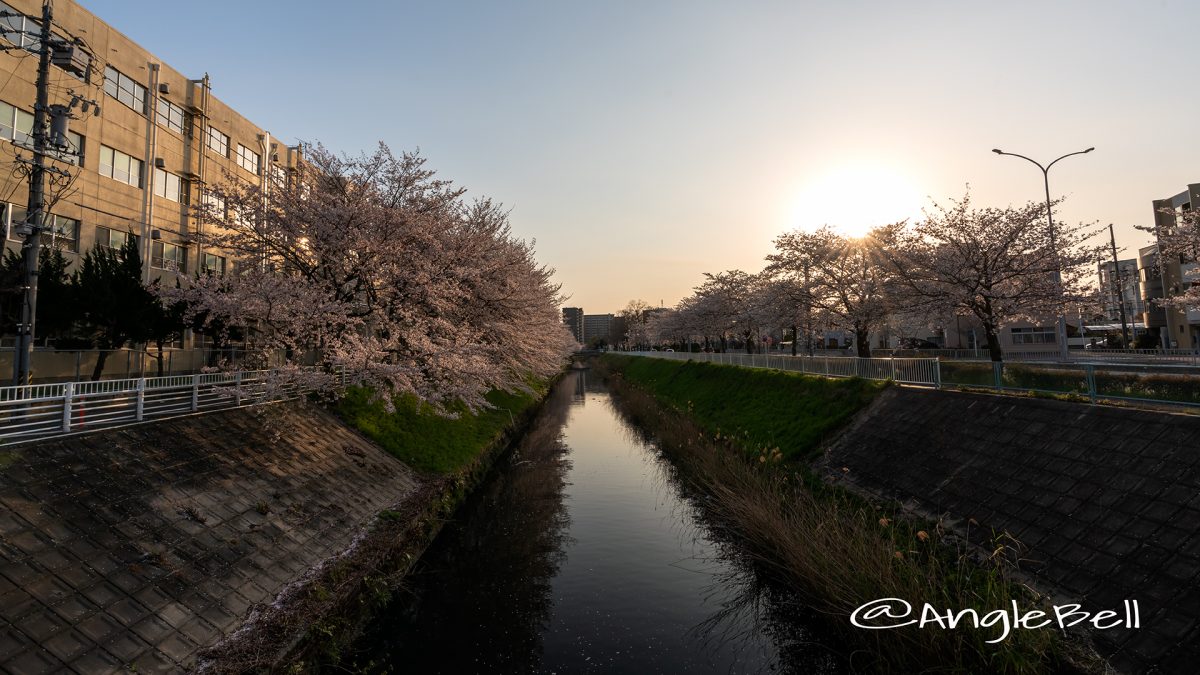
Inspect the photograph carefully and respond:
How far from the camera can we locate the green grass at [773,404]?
19109mm

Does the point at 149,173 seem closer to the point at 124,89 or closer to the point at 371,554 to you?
the point at 124,89

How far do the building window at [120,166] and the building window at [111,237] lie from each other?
271cm

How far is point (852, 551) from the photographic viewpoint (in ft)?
28.9

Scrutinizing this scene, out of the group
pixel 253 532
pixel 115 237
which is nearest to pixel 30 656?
pixel 253 532

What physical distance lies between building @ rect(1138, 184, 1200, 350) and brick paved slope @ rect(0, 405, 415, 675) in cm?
6339

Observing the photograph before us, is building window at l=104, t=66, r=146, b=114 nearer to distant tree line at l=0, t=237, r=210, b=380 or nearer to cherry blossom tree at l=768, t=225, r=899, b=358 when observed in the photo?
distant tree line at l=0, t=237, r=210, b=380

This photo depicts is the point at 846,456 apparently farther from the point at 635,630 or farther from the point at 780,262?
the point at 780,262

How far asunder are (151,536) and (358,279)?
34.6 ft

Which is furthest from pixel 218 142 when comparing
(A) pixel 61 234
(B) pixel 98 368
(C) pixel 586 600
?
(C) pixel 586 600

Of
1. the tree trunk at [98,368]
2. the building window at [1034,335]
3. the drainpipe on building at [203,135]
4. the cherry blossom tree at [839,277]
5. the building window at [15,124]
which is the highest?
the drainpipe on building at [203,135]

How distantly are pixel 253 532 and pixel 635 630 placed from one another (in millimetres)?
8018

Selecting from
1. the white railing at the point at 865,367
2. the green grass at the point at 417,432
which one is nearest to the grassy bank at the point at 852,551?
the white railing at the point at 865,367

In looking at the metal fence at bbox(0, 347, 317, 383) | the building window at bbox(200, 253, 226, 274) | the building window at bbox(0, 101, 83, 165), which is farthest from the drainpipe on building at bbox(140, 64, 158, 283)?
the building window at bbox(0, 101, 83, 165)

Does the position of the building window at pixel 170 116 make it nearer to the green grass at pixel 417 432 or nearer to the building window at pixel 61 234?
the building window at pixel 61 234
